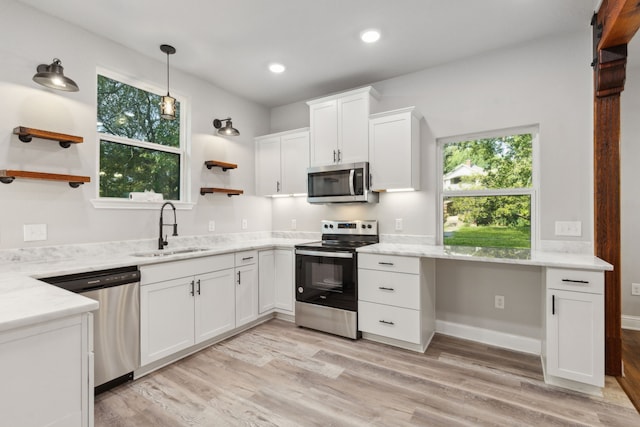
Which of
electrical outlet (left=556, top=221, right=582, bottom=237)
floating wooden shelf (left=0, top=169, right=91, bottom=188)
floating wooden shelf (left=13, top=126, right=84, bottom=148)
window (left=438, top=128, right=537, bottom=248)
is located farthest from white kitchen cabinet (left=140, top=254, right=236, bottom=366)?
electrical outlet (left=556, top=221, right=582, bottom=237)

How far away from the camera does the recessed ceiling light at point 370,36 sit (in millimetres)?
2656

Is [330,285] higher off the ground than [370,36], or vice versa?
[370,36]

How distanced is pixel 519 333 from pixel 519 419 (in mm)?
1160

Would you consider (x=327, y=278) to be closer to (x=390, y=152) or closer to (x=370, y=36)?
(x=390, y=152)

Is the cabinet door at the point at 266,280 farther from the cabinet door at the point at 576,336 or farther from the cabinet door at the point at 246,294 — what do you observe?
the cabinet door at the point at 576,336

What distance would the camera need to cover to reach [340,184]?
342cm

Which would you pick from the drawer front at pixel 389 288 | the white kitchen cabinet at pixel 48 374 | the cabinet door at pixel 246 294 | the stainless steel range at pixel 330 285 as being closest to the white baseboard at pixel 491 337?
the drawer front at pixel 389 288

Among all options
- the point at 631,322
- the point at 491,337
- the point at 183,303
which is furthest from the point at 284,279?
the point at 631,322

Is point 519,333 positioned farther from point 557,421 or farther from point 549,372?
point 557,421

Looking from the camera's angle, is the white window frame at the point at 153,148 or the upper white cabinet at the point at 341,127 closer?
the white window frame at the point at 153,148

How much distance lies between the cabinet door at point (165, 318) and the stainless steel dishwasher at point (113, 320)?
0.05m

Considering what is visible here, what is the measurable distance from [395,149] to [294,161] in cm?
132

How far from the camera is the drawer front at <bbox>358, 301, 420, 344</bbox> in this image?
279 centimetres

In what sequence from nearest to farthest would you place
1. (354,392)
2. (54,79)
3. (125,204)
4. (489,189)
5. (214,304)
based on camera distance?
(54,79) < (354,392) < (125,204) < (214,304) < (489,189)
